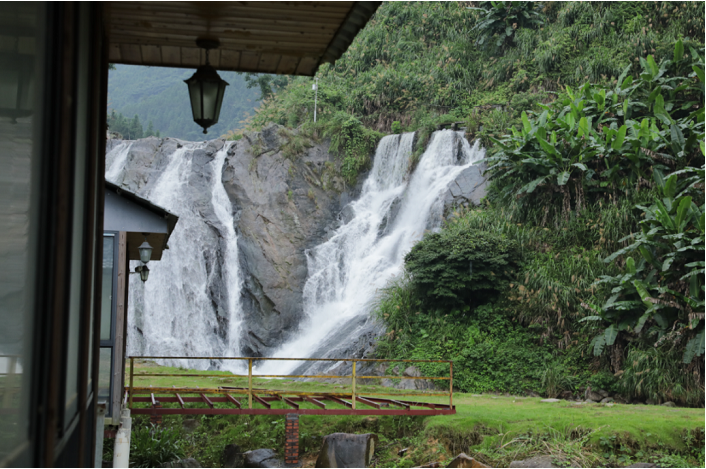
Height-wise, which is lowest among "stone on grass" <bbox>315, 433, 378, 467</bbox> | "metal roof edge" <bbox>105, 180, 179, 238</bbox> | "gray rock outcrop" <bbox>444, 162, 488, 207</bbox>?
"stone on grass" <bbox>315, 433, 378, 467</bbox>

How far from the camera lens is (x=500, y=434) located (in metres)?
11.4

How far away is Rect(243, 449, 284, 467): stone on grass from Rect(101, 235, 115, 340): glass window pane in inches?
189

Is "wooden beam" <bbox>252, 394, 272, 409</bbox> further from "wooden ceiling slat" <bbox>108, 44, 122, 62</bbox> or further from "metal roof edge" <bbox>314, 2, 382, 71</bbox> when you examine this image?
"metal roof edge" <bbox>314, 2, 382, 71</bbox>

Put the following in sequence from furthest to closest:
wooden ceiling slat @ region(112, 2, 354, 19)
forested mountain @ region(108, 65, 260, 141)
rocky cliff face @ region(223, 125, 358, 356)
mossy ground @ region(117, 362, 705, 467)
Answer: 1. forested mountain @ region(108, 65, 260, 141)
2. rocky cliff face @ region(223, 125, 358, 356)
3. mossy ground @ region(117, 362, 705, 467)
4. wooden ceiling slat @ region(112, 2, 354, 19)

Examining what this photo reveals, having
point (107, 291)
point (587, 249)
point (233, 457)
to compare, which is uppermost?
point (587, 249)

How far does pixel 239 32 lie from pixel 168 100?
323ft

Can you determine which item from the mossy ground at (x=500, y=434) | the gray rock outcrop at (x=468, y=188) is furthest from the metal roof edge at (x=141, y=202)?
the gray rock outcrop at (x=468, y=188)

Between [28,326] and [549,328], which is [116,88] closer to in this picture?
[549,328]

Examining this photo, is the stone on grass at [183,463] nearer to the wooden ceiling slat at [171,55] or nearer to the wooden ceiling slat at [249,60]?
the wooden ceiling slat at [171,55]

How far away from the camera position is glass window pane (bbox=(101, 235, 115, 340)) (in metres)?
8.21

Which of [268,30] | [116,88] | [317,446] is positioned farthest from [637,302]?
[116,88]

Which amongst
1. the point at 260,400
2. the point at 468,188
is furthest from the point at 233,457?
the point at 468,188

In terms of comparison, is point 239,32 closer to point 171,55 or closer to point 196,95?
point 196,95

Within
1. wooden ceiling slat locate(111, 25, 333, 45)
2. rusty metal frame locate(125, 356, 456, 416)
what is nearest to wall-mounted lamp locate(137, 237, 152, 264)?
Result: rusty metal frame locate(125, 356, 456, 416)
